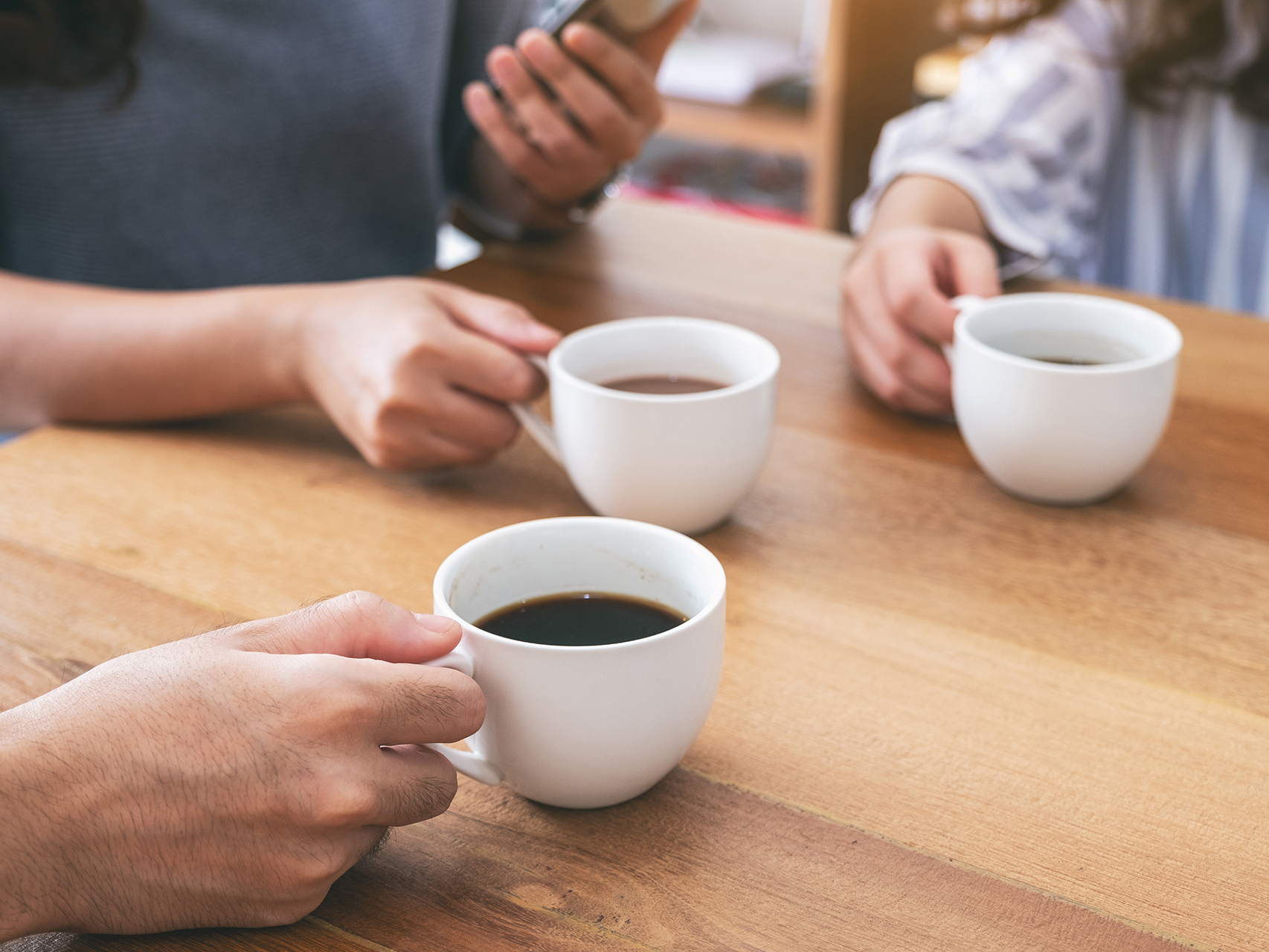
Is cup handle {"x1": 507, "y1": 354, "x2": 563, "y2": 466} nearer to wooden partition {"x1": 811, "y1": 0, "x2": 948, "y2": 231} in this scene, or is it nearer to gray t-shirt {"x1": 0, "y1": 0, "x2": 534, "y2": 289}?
gray t-shirt {"x1": 0, "y1": 0, "x2": 534, "y2": 289}

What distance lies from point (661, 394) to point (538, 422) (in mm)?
96

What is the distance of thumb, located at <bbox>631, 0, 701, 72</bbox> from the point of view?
43.3 inches

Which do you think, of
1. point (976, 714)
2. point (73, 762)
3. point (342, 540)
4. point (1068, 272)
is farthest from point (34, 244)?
point (1068, 272)

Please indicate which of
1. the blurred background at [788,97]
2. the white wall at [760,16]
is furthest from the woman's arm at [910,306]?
the white wall at [760,16]

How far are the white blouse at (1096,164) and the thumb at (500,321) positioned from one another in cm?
54

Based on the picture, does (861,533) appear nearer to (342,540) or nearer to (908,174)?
(342,540)

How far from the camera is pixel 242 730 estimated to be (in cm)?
46

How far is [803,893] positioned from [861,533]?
0.34 m

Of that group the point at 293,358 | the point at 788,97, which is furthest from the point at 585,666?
the point at 788,97

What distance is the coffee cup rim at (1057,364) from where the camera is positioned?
2.48 ft

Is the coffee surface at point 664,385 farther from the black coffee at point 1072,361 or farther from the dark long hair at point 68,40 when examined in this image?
the dark long hair at point 68,40

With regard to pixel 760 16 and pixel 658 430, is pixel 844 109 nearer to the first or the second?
pixel 760 16

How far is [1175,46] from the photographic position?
1.38 meters

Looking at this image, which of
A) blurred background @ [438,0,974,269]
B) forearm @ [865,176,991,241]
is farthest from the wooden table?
blurred background @ [438,0,974,269]
